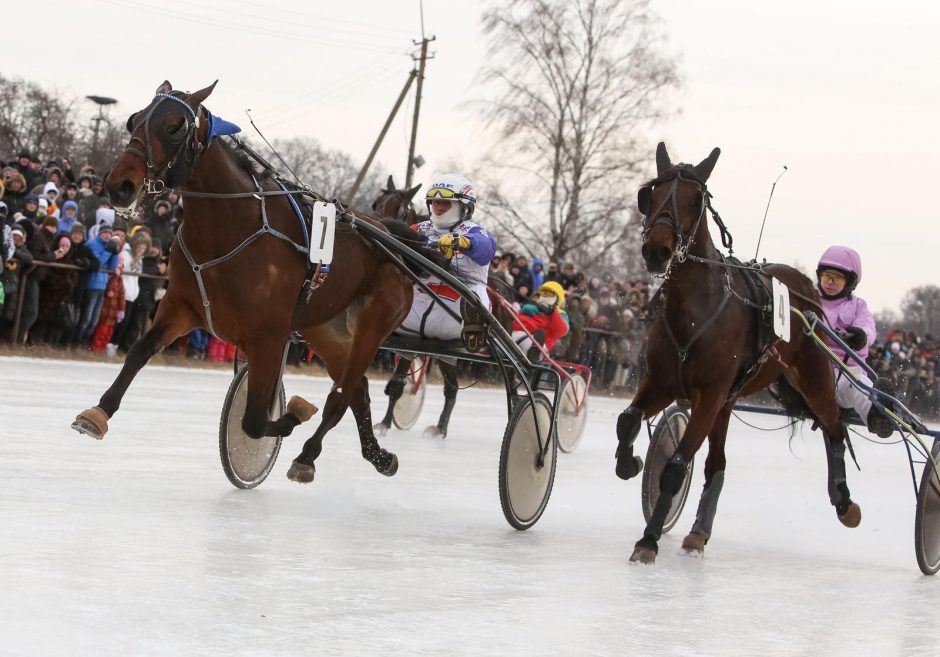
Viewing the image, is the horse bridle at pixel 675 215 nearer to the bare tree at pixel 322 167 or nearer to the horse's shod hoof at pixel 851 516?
the horse's shod hoof at pixel 851 516

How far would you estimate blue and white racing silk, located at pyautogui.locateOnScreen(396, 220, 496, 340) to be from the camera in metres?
8.89

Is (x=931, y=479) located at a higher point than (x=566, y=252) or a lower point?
lower

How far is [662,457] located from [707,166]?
1848 mm

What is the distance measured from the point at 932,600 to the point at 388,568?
2.74 m

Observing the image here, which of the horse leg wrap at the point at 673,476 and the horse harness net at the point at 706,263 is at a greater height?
the horse harness net at the point at 706,263

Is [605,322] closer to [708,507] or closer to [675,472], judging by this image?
[708,507]

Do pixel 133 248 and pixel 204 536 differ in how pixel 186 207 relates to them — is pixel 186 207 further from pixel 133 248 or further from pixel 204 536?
pixel 133 248

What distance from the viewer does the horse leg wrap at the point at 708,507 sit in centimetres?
733

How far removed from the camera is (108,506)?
654 centimetres

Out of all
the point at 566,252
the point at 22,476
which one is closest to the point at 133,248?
the point at 22,476

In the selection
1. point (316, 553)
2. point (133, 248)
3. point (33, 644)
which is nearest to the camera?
point (33, 644)

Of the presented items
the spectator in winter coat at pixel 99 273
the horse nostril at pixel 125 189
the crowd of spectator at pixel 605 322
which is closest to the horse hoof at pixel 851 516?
the horse nostril at pixel 125 189

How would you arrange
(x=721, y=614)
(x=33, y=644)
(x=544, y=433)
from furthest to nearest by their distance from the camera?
(x=544, y=433)
(x=721, y=614)
(x=33, y=644)

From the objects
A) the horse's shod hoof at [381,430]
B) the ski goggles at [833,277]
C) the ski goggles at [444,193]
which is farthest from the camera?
the horse's shod hoof at [381,430]
